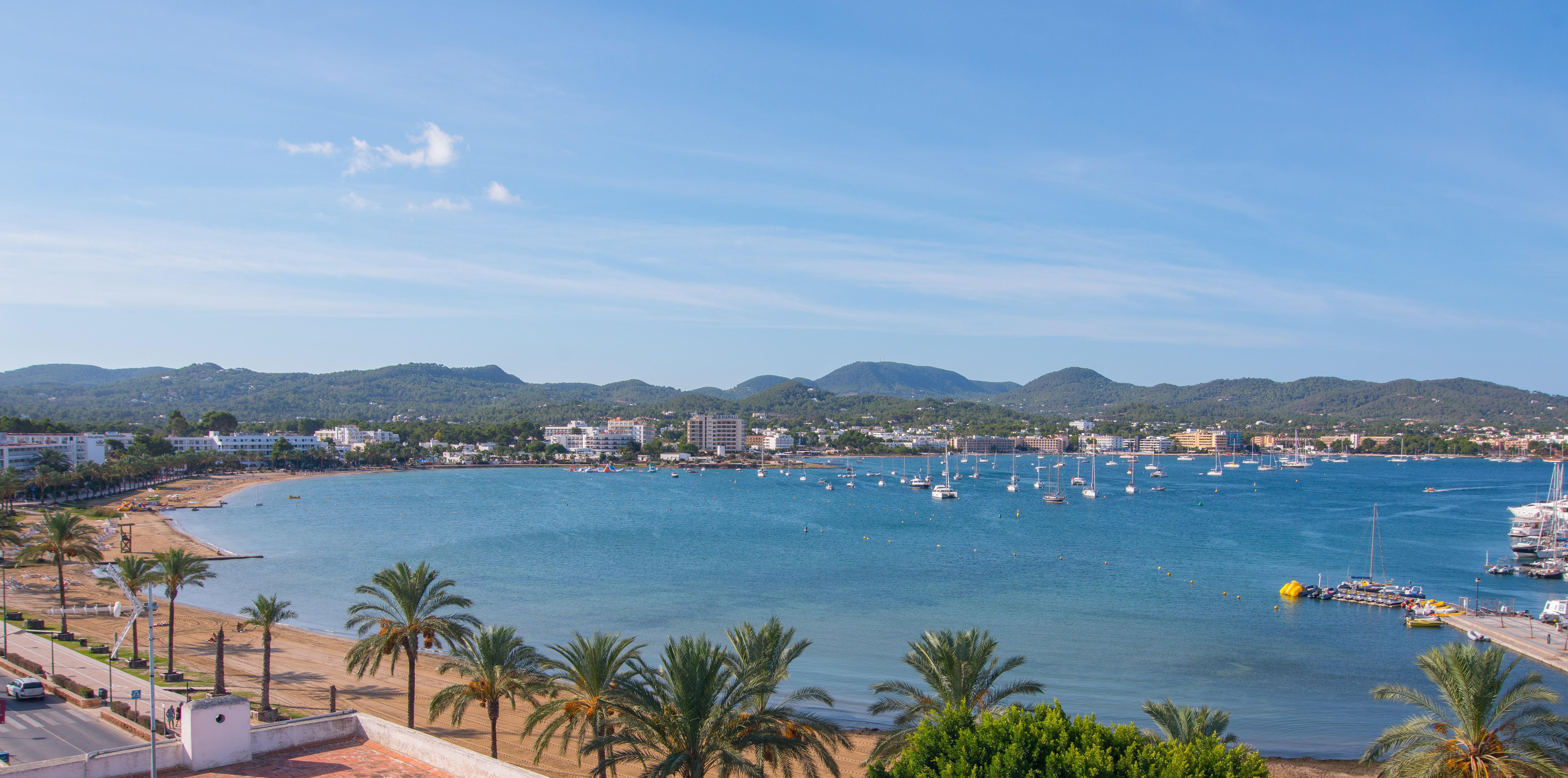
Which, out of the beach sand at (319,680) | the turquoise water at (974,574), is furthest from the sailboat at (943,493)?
the beach sand at (319,680)

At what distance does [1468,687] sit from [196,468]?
5202 inches

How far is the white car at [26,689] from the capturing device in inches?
794

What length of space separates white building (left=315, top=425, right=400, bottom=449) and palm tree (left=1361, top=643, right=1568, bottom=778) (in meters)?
167

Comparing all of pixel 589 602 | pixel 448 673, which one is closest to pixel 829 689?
pixel 448 673

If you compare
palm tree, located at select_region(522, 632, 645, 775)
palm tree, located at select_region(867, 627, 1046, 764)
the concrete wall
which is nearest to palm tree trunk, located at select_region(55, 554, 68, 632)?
palm tree, located at select_region(522, 632, 645, 775)

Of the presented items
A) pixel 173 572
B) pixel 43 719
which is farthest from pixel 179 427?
pixel 43 719

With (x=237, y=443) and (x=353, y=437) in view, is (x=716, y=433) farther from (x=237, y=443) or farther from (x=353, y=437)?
(x=237, y=443)

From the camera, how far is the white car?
20.2 metres

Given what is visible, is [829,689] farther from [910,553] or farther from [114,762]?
[910,553]

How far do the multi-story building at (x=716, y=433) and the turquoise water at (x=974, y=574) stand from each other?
8937cm

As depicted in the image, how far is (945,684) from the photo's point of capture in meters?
16.5

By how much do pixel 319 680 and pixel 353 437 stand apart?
6150 inches

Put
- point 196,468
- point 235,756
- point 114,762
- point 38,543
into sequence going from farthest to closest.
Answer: point 196,468, point 38,543, point 235,756, point 114,762

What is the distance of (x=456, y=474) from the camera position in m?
137
